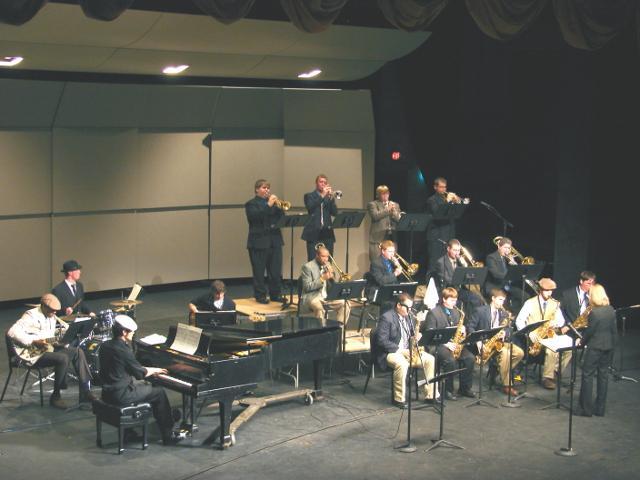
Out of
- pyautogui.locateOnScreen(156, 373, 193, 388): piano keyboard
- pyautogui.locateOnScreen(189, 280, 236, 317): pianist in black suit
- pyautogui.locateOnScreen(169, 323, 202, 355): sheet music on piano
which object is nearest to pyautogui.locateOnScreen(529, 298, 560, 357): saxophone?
pyautogui.locateOnScreen(189, 280, 236, 317): pianist in black suit

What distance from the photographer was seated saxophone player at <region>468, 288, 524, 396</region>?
11992 millimetres

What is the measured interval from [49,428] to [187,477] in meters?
1.96

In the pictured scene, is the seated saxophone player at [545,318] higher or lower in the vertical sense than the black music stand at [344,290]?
lower

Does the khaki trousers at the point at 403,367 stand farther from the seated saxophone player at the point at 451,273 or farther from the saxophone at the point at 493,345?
the seated saxophone player at the point at 451,273

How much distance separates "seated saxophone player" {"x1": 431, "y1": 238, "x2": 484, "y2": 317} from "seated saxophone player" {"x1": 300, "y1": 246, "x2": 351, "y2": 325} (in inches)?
61.5

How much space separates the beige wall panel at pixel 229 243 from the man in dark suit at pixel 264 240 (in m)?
2.90

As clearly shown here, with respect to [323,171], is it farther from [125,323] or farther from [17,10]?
[125,323]

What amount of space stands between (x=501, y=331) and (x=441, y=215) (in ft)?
10.9

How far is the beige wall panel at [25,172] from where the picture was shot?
592 inches

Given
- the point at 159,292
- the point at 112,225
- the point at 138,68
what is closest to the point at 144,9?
the point at 138,68

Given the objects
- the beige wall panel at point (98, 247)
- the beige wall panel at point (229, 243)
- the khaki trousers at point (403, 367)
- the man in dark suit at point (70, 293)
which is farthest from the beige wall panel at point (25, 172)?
the khaki trousers at point (403, 367)

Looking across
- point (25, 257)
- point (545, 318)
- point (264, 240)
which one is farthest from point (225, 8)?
point (25, 257)

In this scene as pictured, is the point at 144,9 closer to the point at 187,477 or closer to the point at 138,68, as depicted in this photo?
the point at 138,68

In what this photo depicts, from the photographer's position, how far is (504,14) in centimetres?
1271
